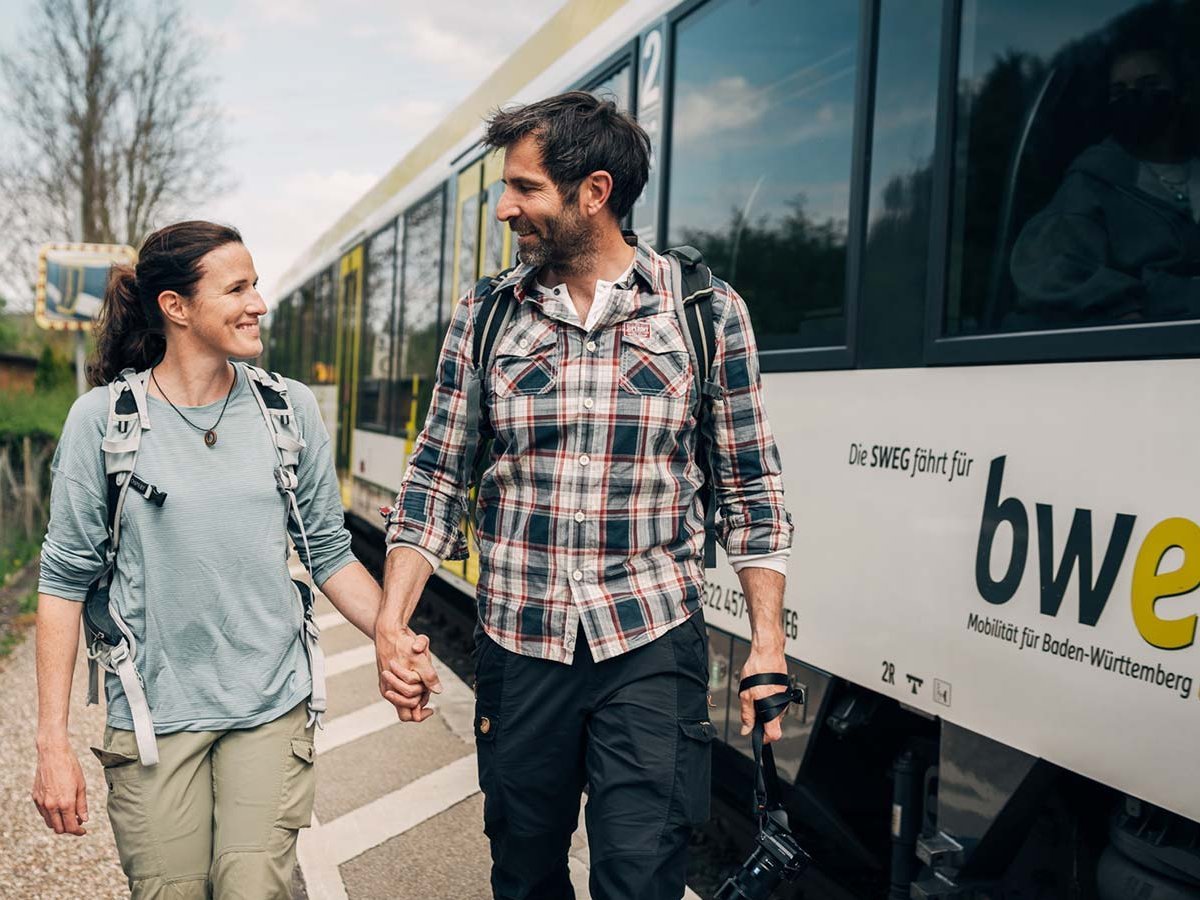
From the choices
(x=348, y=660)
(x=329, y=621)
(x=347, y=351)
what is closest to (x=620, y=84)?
(x=348, y=660)

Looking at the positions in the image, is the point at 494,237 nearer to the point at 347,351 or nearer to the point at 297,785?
the point at 297,785

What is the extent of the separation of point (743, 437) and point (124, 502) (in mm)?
1175

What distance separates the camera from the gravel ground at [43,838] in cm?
405

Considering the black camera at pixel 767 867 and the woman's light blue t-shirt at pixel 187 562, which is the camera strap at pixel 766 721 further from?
the woman's light blue t-shirt at pixel 187 562

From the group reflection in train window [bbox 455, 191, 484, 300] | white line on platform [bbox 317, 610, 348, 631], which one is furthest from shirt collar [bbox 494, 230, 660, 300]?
white line on platform [bbox 317, 610, 348, 631]

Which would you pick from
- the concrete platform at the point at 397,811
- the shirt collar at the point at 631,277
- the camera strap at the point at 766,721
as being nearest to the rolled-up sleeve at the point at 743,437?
the shirt collar at the point at 631,277

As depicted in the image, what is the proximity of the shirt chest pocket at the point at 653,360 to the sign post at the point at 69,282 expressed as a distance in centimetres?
1406

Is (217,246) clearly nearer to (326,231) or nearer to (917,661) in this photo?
(917,661)

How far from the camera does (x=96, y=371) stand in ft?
8.73

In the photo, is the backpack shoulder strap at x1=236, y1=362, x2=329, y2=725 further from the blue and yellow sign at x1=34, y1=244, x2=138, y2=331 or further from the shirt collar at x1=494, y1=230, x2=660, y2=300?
the blue and yellow sign at x1=34, y1=244, x2=138, y2=331

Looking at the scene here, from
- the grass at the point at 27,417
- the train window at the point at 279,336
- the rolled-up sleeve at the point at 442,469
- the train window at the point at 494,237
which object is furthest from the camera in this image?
the train window at the point at 279,336

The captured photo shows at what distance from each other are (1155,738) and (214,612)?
5.76ft

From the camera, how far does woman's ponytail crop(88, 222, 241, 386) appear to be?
2572mm

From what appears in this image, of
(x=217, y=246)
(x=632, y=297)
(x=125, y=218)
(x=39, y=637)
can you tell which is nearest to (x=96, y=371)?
(x=217, y=246)
